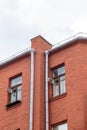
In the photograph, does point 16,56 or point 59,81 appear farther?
point 16,56

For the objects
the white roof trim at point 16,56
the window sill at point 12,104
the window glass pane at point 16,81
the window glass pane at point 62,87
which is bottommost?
the window sill at point 12,104

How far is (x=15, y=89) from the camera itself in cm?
2158

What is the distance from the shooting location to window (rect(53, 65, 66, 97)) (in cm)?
1994

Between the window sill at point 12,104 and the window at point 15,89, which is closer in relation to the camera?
the window sill at point 12,104

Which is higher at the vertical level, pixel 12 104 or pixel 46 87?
pixel 46 87

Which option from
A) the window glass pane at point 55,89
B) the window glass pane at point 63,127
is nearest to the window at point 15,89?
the window glass pane at point 55,89

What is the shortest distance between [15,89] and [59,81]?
2.67 metres

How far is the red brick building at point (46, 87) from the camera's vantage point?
61.4 feet

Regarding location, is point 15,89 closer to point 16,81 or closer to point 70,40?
point 16,81

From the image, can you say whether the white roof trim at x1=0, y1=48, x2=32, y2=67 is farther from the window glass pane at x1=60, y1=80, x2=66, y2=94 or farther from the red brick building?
the window glass pane at x1=60, y1=80, x2=66, y2=94

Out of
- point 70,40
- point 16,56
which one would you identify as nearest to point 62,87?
point 70,40

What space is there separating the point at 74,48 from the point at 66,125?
12.8ft

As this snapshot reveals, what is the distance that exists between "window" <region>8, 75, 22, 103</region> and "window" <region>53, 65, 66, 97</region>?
1.98 m

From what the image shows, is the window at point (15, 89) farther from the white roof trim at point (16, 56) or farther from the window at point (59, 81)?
the window at point (59, 81)
